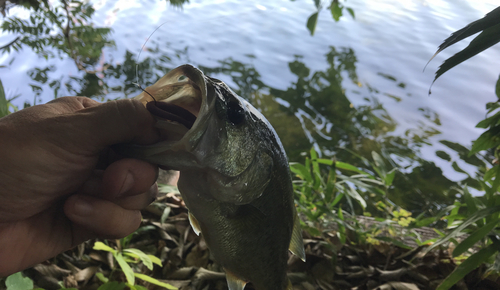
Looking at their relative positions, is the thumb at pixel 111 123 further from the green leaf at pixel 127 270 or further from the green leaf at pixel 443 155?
the green leaf at pixel 443 155

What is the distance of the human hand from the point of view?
1.00 meters

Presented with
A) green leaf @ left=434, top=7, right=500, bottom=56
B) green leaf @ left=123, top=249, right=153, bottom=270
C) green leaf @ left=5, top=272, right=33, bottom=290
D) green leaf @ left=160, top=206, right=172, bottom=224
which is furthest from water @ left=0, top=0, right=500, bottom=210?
green leaf @ left=434, top=7, right=500, bottom=56

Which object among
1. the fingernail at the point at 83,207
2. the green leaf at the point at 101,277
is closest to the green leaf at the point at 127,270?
the green leaf at the point at 101,277

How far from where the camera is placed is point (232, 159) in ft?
3.56

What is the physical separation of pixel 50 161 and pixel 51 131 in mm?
109

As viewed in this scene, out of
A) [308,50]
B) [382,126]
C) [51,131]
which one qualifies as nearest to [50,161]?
[51,131]

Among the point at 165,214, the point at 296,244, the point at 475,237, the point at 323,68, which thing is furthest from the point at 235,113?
the point at 323,68

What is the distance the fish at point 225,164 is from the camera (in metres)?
1.03

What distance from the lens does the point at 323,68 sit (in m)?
6.73

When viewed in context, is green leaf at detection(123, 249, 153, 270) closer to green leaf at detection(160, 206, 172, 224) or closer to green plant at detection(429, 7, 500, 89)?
green leaf at detection(160, 206, 172, 224)

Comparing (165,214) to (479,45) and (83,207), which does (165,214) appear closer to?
(83,207)

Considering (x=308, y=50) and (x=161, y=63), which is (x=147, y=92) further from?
(x=308, y=50)

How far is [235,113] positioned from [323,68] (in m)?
6.08

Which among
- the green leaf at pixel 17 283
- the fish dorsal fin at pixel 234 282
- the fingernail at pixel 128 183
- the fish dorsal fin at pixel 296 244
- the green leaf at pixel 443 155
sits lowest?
the green leaf at pixel 443 155
